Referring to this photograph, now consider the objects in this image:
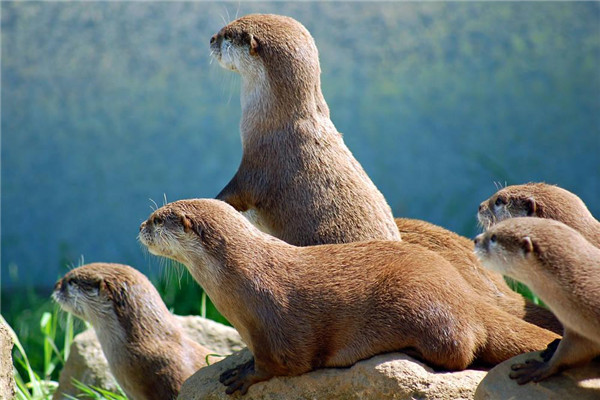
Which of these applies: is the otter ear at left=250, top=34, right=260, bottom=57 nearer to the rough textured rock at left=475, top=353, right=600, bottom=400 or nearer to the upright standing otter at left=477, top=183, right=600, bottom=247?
the upright standing otter at left=477, top=183, right=600, bottom=247

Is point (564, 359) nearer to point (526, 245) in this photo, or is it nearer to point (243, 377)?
point (526, 245)

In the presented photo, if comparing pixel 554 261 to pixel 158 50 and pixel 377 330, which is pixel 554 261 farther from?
pixel 158 50

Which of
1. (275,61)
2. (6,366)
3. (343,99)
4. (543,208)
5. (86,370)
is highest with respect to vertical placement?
(343,99)

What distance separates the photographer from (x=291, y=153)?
388cm

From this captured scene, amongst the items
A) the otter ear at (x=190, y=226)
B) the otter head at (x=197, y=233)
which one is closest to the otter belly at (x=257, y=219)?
the otter head at (x=197, y=233)

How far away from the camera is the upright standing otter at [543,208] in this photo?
353 centimetres

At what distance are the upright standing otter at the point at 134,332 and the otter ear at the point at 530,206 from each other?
62.9 inches

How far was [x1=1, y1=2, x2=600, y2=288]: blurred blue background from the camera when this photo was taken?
7371 millimetres

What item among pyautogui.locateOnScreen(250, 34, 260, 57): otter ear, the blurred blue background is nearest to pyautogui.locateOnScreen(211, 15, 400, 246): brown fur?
pyautogui.locateOnScreen(250, 34, 260, 57): otter ear

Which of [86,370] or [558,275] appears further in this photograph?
[86,370]

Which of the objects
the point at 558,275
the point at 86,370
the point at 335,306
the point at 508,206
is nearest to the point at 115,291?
the point at 86,370

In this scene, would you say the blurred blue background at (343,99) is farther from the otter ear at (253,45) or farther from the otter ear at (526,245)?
the otter ear at (526,245)

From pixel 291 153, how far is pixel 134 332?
3.64ft

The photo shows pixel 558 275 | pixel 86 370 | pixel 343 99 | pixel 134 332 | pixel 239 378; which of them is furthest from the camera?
pixel 343 99
